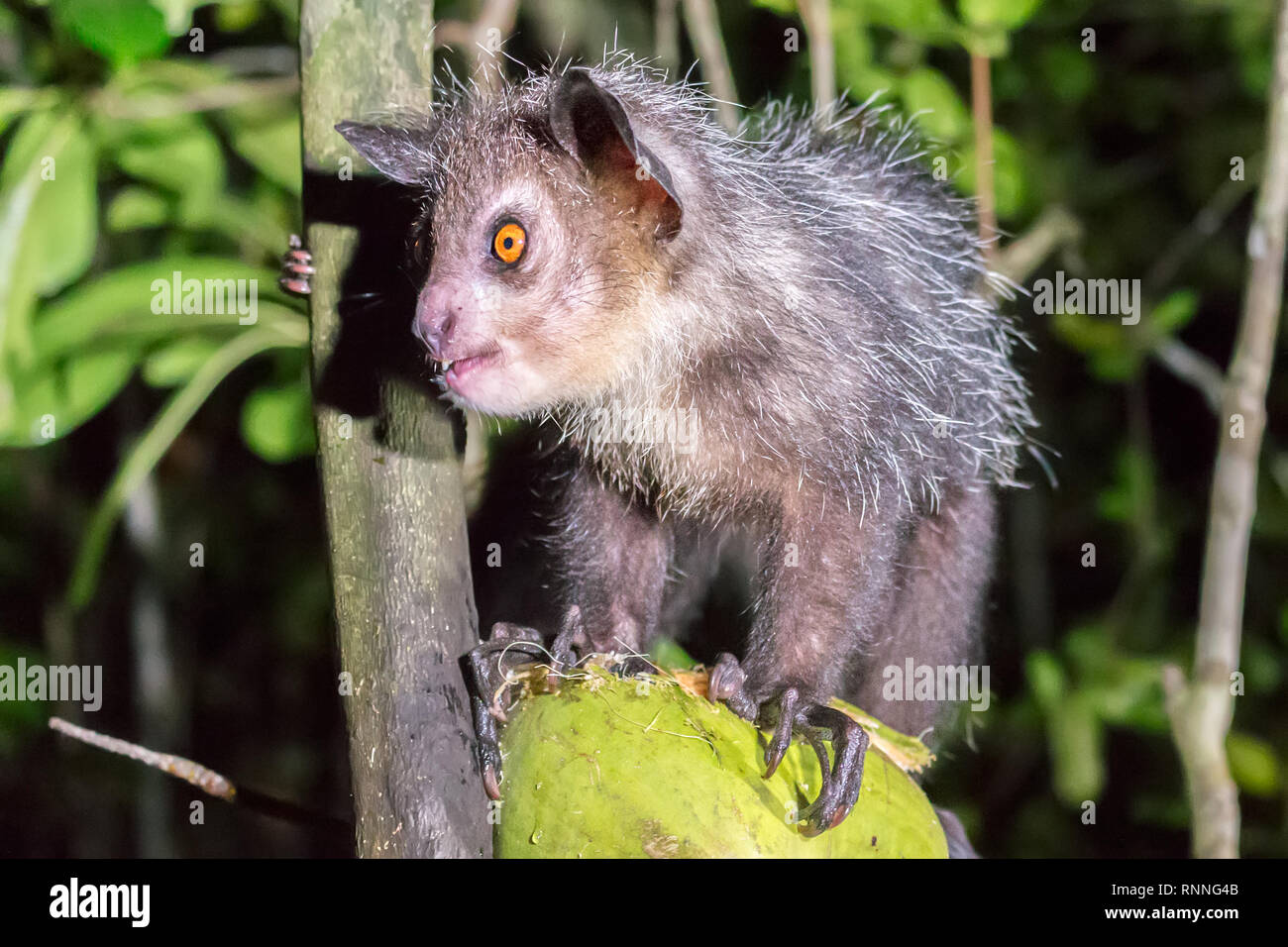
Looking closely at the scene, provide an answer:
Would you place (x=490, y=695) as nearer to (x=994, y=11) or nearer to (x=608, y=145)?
(x=608, y=145)

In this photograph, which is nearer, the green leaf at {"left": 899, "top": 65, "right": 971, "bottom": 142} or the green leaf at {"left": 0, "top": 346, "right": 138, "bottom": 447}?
the green leaf at {"left": 0, "top": 346, "right": 138, "bottom": 447}

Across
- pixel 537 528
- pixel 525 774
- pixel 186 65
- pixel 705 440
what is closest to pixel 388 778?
pixel 525 774

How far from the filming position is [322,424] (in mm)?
1745

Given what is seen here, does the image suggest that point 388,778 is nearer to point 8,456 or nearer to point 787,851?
point 787,851

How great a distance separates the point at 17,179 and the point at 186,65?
0.64 m

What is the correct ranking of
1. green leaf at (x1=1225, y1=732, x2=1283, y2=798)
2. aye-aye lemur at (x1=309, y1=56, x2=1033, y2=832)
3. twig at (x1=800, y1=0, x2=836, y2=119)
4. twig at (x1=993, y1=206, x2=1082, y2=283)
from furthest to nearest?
twig at (x1=993, y1=206, x2=1082, y2=283), green leaf at (x1=1225, y1=732, x2=1283, y2=798), twig at (x1=800, y1=0, x2=836, y2=119), aye-aye lemur at (x1=309, y1=56, x2=1033, y2=832)

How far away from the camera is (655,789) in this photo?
5.14 feet

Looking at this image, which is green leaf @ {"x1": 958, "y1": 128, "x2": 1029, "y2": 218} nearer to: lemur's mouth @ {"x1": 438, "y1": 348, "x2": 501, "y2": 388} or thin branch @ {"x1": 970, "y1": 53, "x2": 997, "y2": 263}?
thin branch @ {"x1": 970, "y1": 53, "x2": 997, "y2": 263}

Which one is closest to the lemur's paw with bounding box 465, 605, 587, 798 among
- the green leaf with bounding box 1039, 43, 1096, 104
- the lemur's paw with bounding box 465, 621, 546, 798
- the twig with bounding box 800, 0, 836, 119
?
the lemur's paw with bounding box 465, 621, 546, 798

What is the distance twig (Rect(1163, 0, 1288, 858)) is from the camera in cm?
255

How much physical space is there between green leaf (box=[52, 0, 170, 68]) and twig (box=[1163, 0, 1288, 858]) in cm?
230

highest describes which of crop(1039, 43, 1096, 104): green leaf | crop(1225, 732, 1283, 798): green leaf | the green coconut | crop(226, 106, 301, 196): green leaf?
crop(1039, 43, 1096, 104): green leaf

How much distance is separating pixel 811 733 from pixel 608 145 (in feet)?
3.60

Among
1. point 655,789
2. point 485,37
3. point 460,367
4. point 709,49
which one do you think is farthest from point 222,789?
point 709,49
